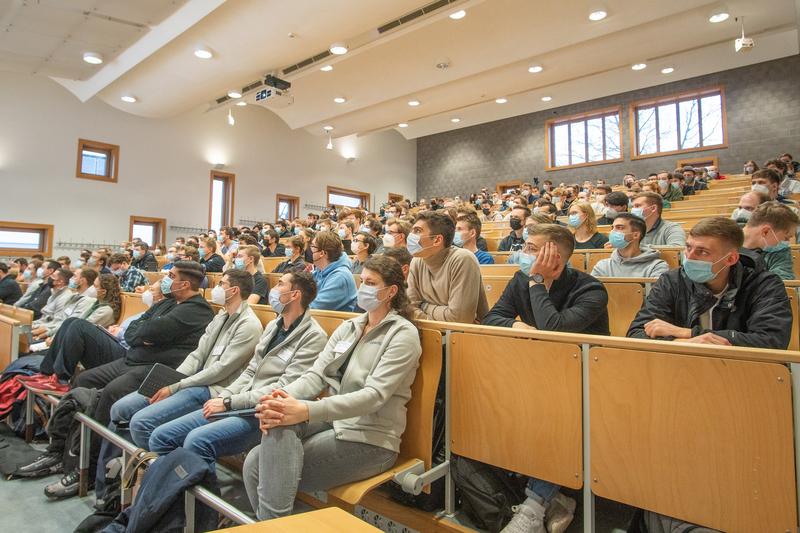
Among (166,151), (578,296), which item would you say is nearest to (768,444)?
(578,296)

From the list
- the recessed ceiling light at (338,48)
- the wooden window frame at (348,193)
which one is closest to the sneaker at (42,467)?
the recessed ceiling light at (338,48)

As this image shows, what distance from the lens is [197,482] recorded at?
61.1 inches

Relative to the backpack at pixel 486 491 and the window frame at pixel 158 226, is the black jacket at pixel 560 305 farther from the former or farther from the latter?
the window frame at pixel 158 226

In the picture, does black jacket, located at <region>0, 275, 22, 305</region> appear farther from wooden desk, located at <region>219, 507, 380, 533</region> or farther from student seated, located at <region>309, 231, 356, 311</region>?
wooden desk, located at <region>219, 507, 380, 533</region>

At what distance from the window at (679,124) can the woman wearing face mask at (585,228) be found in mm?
9072

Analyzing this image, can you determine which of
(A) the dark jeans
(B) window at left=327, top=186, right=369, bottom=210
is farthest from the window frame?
(A) the dark jeans

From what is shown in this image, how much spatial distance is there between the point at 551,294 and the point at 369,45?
6079 mm

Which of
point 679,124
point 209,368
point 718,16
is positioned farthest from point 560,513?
point 679,124

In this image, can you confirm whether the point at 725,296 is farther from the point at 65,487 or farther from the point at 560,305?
the point at 65,487

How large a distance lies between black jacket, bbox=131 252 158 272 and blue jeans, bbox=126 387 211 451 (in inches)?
205

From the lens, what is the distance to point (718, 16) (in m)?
6.38

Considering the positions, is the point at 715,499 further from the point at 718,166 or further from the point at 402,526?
the point at 718,166

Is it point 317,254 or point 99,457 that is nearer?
point 99,457

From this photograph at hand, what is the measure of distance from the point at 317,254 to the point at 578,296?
1.96 meters
